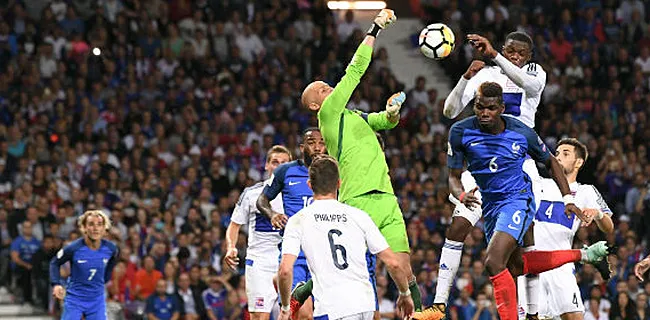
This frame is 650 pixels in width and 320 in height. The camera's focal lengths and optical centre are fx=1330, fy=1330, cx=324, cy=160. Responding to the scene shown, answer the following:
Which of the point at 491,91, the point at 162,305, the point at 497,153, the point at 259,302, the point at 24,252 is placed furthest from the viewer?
the point at 24,252

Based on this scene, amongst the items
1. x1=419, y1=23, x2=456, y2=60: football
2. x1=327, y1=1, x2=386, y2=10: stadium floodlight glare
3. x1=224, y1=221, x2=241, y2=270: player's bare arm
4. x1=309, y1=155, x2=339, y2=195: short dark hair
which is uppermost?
x1=327, y1=1, x2=386, y2=10: stadium floodlight glare

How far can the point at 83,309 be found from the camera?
16.8m

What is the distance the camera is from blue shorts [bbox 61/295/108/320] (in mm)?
16734

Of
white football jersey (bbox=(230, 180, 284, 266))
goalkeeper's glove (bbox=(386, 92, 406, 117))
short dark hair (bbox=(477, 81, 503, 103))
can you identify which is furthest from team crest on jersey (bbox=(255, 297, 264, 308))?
short dark hair (bbox=(477, 81, 503, 103))

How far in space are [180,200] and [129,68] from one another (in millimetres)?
4106

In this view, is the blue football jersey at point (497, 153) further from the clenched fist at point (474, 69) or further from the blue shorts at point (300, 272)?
the blue shorts at point (300, 272)

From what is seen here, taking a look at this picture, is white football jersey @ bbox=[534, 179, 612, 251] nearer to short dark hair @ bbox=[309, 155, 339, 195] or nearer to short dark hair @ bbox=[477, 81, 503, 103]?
short dark hair @ bbox=[477, 81, 503, 103]

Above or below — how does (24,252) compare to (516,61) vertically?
below

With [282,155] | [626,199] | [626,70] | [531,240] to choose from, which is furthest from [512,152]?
[626,70]

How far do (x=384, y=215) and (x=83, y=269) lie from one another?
6.06 meters

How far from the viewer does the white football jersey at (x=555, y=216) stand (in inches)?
569

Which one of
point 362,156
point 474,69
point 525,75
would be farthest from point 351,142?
point 525,75

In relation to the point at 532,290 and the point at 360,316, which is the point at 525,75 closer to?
the point at 532,290

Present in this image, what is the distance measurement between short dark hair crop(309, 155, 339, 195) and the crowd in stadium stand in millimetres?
9786
